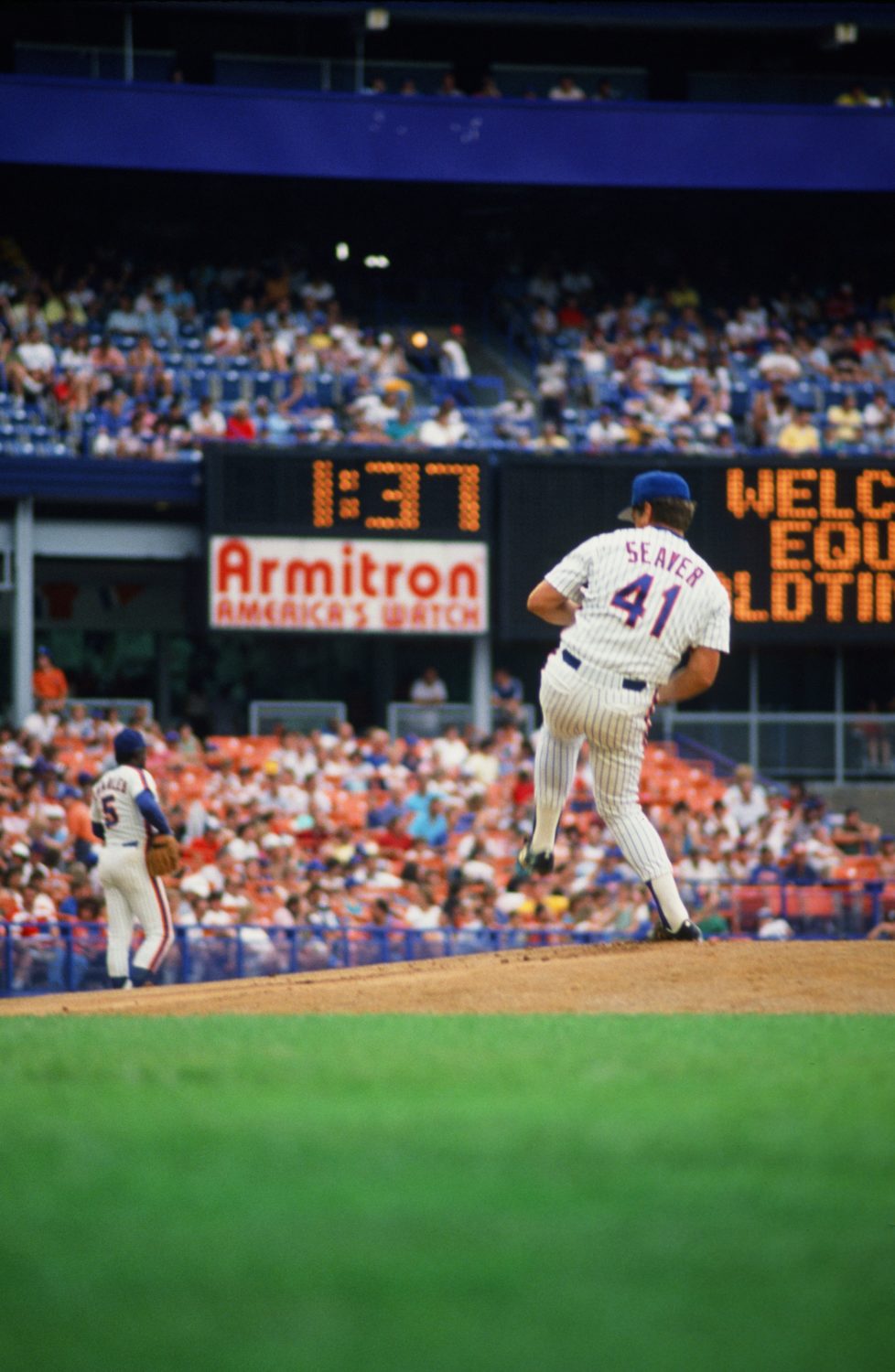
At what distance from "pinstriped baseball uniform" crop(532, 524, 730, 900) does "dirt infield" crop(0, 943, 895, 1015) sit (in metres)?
0.64

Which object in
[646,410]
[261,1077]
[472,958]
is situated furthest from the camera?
[646,410]

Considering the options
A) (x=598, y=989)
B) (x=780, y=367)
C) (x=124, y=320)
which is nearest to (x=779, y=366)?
(x=780, y=367)

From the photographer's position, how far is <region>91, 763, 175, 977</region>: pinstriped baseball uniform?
11531 millimetres

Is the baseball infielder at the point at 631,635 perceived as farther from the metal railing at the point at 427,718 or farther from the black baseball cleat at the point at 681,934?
the metal railing at the point at 427,718

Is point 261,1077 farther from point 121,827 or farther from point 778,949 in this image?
point 121,827

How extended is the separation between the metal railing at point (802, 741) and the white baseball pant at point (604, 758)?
1492 cm

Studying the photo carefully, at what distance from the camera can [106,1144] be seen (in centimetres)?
400

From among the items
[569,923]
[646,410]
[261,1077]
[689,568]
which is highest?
[646,410]

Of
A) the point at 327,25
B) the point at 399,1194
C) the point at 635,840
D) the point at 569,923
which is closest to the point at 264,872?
the point at 569,923

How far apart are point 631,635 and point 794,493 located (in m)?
13.9

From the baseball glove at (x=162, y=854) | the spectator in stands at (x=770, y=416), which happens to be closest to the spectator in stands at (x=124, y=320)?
the spectator in stands at (x=770, y=416)

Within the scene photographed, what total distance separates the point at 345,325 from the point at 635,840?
1794cm

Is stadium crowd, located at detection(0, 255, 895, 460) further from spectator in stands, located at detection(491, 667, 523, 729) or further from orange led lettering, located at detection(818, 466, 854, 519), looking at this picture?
spectator in stands, located at detection(491, 667, 523, 729)

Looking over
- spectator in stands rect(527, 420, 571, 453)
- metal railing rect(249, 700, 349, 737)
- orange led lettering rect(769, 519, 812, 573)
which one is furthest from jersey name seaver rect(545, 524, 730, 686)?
spectator in stands rect(527, 420, 571, 453)
